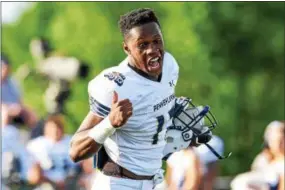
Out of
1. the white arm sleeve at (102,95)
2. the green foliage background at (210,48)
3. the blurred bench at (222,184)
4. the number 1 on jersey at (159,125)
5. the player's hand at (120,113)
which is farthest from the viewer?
the green foliage background at (210,48)

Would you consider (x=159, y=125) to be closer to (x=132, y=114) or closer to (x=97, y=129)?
(x=132, y=114)

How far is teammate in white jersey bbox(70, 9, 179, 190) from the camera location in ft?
19.1

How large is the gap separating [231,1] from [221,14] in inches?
14.3

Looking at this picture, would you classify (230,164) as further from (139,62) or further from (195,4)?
(139,62)

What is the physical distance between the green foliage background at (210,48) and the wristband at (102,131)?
7973 millimetres

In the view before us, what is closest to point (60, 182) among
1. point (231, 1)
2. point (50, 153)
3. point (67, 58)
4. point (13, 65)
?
point (50, 153)

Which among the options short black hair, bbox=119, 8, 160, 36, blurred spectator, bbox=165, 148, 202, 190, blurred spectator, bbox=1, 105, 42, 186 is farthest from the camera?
blurred spectator, bbox=1, 105, 42, 186

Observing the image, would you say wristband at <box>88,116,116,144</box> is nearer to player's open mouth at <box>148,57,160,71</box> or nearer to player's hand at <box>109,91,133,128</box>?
player's hand at <box>109,91,133,128</box>

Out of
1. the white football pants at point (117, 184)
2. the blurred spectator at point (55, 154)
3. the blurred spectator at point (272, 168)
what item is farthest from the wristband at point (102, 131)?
the blurred spectator at point (55, 154)

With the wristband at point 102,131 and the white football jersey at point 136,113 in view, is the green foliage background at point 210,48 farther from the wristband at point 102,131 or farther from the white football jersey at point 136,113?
the wristband at point 102,131

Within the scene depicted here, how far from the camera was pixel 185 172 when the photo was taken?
9.03 meters

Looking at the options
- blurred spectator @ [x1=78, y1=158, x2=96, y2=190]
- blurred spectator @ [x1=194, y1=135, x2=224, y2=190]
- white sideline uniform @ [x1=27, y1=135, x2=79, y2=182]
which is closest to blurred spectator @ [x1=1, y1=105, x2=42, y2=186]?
white sideline uniform @ [x1=27, y1=135, x2=79, y2=182]

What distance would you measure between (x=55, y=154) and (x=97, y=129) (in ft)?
15.1

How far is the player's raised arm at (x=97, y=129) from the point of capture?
5.70 m
